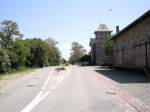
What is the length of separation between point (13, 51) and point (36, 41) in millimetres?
31179

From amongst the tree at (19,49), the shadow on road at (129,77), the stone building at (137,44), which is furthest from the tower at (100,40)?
the shadow on road at (129,77)

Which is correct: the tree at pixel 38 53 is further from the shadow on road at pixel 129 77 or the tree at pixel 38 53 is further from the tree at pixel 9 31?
the shadow on road at pixel 129 77

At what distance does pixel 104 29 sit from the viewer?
390 ft

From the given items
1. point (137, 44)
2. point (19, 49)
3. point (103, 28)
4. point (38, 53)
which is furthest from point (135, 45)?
point (103, 28)

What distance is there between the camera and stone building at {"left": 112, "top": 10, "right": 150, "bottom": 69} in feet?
103

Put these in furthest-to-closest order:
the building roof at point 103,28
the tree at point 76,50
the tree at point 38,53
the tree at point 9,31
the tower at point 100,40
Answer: the tree at point 76,50
the building roof at point 103,28
the tower at point 100,40
the tree at point 38,53
the tree at point 9,31

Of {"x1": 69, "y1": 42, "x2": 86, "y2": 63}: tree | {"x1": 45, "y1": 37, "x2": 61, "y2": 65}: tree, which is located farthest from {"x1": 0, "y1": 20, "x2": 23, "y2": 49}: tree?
{"x1": 69, "y1": 42, "x2": 86, "y2": 63}: tree

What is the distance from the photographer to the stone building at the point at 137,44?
31.3m

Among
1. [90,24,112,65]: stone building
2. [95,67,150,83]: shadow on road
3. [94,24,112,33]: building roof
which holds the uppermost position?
[94,24,112,33]: building roof

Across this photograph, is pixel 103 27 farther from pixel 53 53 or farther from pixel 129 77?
pixel 129 77

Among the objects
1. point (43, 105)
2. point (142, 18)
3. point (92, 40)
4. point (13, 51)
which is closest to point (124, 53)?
point (142, 18)

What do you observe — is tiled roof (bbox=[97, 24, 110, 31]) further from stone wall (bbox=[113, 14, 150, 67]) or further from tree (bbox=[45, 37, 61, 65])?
stone wall (bbox=[113, 14, 150, 67])

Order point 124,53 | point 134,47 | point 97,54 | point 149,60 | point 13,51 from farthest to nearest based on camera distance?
1. point 97,54
2. point 13,51
3. point 124,53
4. point 134,47
5. point 149,60

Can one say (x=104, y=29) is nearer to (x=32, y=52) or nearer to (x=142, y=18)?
(x=32, y=52)
